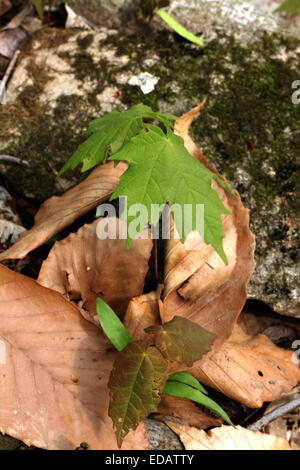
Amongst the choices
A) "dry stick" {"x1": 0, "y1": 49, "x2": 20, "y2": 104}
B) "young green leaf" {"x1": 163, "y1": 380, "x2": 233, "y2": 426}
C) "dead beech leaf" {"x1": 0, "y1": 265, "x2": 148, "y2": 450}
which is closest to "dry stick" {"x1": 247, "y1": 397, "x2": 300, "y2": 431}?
"young green leaf" {"x1": 163, "y1": 380, "x2": 233, "y2": 426}

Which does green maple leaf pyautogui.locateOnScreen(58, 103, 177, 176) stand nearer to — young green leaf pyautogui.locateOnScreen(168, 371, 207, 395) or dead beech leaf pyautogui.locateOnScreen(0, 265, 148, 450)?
dead beech leaf pyautogui.locateOnScreen(0, 265, 148, 450)

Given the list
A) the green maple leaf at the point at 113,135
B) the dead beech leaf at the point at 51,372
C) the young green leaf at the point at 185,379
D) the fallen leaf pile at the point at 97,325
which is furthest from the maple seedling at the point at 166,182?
the young green leaf at the point at 185,379

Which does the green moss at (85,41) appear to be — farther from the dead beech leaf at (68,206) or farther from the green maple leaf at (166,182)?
the green maple leaf at (166,182)

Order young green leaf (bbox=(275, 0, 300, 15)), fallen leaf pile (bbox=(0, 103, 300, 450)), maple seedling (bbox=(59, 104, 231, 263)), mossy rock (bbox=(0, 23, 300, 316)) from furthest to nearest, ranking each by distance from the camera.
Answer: mossy rock (bbox=(0, 23, 300, 316)), fallen leaf pile (bbox=(0, 103, 300, 450)), maple seedling (bbox=(59, 104, 231, 263)), young green leaf (bbox=(275, 0, 300, 15))

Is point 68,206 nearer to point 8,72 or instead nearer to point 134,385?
point 134,385

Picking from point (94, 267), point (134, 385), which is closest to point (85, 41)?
point (94, 267)
